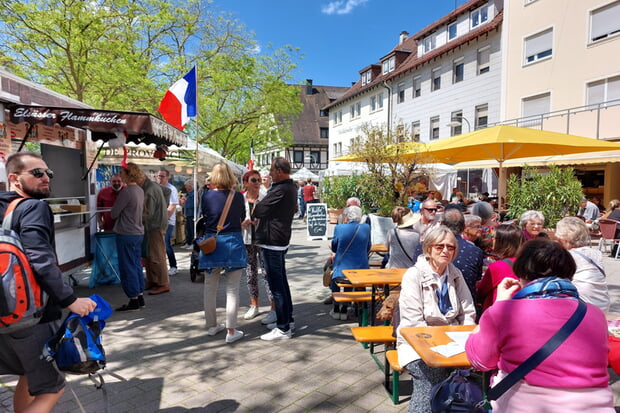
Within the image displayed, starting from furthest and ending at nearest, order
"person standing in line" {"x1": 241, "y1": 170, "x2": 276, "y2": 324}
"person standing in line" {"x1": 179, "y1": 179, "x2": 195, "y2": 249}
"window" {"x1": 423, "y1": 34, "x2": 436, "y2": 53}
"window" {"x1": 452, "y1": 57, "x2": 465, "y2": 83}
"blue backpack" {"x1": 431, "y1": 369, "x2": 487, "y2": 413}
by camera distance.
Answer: "window" {"x1": 423, "y1": 34, "x2": 436, "y2": 53} → "window" {"x1": 452, "y1": 57, "x2": 465, "y2": 83} → "person standing in line" {"x1": 179, "y1": 179, "x2": 195, "y2": 249} → "person standing in line" {"x1": 241, "y1": 170, "x2": 276, "y2": 324} → "blue backpack" {"x1": 431, "y1": 369, "x2": 487, "y2": 413}

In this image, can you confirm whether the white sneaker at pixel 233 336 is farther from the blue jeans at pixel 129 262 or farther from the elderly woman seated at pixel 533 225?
the elderly woman seated at pixel 533 225

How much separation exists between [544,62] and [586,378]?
19103 millimetres

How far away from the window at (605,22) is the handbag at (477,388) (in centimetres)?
1747

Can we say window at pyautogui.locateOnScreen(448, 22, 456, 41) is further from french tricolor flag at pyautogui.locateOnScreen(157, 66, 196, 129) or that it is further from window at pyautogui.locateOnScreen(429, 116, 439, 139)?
french tricolor flag at pyautogui.locateOnScreen(157, 66, 196, 129)

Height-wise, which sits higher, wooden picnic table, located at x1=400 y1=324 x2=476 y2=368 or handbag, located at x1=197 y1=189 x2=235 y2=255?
handbag, located at x1=197 y1=189 x2=235 y2=255

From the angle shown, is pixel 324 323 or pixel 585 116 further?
pixel 585 116

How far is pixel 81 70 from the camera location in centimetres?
1305

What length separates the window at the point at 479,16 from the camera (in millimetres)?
21156

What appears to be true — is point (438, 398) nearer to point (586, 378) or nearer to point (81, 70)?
point (586, 378)

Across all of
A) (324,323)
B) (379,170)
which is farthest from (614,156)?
(324,323)

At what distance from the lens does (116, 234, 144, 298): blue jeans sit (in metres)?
5.38

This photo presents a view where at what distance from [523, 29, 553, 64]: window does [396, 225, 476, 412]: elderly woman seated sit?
705 inches

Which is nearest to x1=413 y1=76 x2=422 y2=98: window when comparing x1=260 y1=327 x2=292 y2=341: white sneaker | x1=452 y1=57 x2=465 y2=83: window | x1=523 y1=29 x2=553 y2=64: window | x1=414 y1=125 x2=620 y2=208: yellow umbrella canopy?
x1=452 y1=57 x2=465 y2=83: window

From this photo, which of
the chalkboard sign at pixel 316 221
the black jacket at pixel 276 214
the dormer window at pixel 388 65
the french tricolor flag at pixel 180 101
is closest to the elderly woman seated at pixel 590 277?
the black jacket at pixel 276 214
